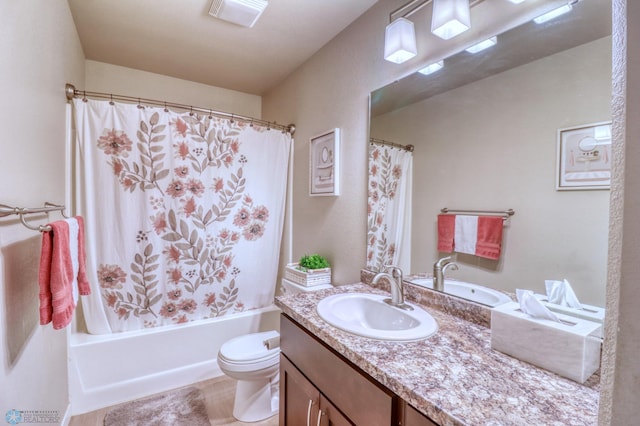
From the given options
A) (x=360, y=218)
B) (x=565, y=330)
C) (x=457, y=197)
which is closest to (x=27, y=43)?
(x=360, y=218)

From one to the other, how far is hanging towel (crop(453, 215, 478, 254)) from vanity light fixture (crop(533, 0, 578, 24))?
72cm

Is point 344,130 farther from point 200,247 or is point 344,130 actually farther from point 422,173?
point 200,247

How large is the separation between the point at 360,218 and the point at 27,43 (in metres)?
1.64

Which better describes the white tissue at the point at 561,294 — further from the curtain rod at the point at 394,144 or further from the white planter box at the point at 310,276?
the white planter box at the point at 310,276

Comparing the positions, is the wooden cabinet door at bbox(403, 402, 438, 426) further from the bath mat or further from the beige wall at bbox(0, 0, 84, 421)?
the bath mat

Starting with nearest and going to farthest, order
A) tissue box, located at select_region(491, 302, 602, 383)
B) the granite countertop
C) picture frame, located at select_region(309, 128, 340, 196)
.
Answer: the granite countertop → tissue box, located at select_region(491, 302, 602, 383) → picture frame, located at select_region(309, 128, 340, 196)

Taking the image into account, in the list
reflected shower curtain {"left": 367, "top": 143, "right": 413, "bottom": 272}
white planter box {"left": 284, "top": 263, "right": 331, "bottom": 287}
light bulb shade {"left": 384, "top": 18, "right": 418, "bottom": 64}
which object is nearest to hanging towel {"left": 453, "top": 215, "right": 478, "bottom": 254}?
reflected shower curtain {"left": 367, "top": 143, "right": 413, "bottom": 272}

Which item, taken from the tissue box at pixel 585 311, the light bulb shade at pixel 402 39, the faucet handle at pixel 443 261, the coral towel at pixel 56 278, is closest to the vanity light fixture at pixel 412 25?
the light bulb shade at pixel 402 39

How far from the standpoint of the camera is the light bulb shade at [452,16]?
1.10m

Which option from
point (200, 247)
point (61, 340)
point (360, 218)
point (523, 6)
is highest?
point (523, 6)

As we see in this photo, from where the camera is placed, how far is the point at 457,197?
50.0 inches

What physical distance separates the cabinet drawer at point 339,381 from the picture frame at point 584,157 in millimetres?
853

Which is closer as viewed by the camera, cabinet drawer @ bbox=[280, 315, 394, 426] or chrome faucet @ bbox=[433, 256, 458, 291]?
cabinet drawer @ bbox=[280, 315, 394, 426]

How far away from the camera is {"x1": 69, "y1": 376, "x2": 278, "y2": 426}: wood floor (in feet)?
5.61
